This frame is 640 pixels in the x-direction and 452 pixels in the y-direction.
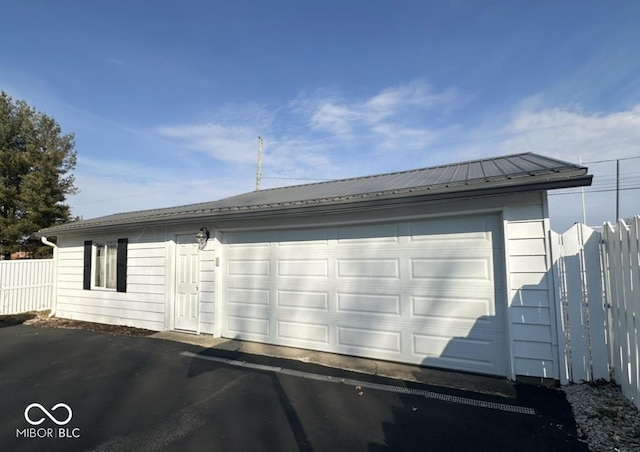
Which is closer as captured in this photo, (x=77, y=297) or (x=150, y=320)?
(x=150, y=320)

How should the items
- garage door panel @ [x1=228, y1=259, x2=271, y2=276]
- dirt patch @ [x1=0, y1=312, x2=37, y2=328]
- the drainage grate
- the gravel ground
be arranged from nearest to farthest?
1. the gravel ground
2. the drainage grate
3. garage door panel @ [x1=228, y1=259, x2=271, y2=276]
4. dirt patch @ [x1=0, y1=312, x2=37, y2=328]

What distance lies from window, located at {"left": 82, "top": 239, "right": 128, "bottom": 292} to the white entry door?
200 centimetres

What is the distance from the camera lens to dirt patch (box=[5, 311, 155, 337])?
7355 mm

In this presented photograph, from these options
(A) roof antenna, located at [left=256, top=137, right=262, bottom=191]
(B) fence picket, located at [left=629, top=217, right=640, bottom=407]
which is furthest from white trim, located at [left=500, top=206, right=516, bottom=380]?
(A) roof antenna, located at [left=256, top=137, right=262, bottom=191]

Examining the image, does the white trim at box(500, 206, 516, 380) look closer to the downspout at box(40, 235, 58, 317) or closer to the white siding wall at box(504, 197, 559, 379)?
the white siding wall at box(504, 197, 559, 379)

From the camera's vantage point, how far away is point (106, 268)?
8602 millimetres

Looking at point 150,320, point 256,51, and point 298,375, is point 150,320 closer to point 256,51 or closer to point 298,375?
point 298,375

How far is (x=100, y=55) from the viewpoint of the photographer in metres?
7.87

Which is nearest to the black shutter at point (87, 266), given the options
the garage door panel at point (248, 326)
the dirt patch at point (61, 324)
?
the dirt patch at point (61, 324)

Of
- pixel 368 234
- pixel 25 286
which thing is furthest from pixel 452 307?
pixel 25 286

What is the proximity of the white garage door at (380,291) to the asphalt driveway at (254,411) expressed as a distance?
0.68m

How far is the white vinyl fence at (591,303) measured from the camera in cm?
326

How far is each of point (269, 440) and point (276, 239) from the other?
3.62 meters

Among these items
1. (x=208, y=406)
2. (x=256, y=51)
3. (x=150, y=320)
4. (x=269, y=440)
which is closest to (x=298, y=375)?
(x=208, y=406)
